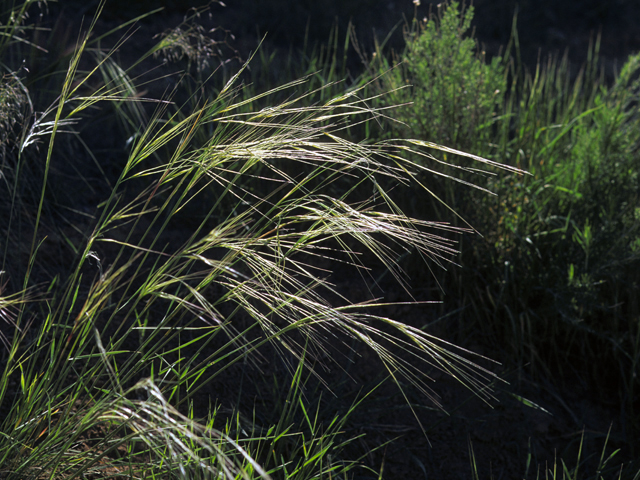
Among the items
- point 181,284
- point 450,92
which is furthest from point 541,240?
point 181,284

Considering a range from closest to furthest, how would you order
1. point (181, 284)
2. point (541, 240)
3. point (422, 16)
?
point (181, 284)
point (541, 240)
point (422, 16)

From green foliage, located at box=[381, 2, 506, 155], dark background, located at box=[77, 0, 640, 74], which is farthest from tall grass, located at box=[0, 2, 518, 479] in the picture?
dark background, located at box=[77, 0, 640, 74]

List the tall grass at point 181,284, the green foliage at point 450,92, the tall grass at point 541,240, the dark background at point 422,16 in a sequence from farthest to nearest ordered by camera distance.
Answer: the dark background at point 422,16
the green foliage at point 450,92
the tall grass at point 541,240
the tall grass at point 181,284

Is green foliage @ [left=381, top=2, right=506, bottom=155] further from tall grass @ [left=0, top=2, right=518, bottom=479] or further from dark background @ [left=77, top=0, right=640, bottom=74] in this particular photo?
dark background @ [left=77, top=0, right=640, bottom=74]

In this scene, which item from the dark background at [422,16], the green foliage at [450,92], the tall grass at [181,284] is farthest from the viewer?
the dark background at [422,16]

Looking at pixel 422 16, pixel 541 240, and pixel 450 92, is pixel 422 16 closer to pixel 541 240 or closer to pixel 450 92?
pixel 450 92

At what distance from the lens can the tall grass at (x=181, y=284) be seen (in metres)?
1.09

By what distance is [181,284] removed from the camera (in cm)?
186

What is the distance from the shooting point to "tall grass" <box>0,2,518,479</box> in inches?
42.9

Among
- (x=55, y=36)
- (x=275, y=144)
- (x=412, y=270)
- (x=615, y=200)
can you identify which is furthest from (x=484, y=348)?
(x=55, y=36)

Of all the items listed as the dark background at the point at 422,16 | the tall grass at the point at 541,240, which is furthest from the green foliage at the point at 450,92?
the dark background at the point at 422,16

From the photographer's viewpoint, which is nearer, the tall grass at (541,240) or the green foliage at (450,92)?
the tall grass at (541,240)

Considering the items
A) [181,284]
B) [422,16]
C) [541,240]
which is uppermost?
[422,16]

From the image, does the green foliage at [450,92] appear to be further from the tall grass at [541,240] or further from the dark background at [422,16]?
the dark background at [422,16]
